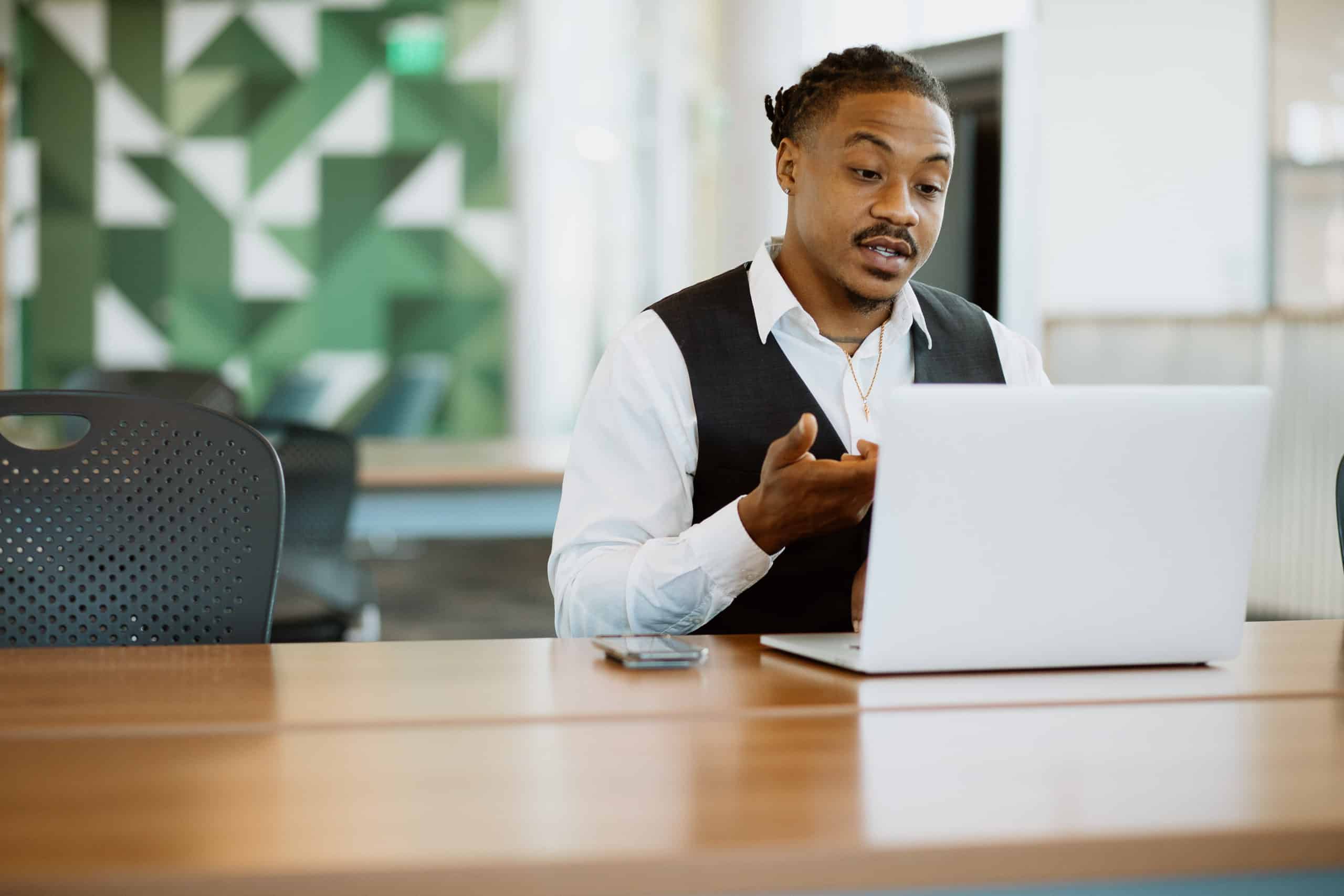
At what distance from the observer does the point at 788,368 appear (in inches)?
63.1

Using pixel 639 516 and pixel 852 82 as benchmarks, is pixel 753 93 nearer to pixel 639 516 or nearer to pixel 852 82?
pixel 852 82

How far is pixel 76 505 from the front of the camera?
1.40 meters

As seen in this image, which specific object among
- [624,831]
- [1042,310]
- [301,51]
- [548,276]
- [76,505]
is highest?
[301,51]

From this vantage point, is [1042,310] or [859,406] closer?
[859,406]

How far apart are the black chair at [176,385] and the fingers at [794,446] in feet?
7.73

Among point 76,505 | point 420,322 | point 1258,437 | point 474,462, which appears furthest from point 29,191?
point 1258,437

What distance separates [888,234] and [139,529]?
0.86 m

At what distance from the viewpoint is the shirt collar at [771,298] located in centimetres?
162

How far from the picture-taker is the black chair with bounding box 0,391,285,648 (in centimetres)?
139

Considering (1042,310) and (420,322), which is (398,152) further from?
(1042,310)

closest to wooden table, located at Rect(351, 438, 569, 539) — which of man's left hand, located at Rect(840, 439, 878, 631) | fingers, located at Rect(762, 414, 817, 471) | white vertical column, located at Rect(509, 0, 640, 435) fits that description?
man's left hand, located at Rect(840, 439, 878, 631)

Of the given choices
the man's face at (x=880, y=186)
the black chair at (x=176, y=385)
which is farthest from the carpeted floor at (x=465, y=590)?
the man's face at (x=880, y=186)

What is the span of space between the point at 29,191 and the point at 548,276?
9.80 feet

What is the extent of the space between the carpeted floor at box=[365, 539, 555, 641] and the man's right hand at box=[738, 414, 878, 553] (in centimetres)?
291
